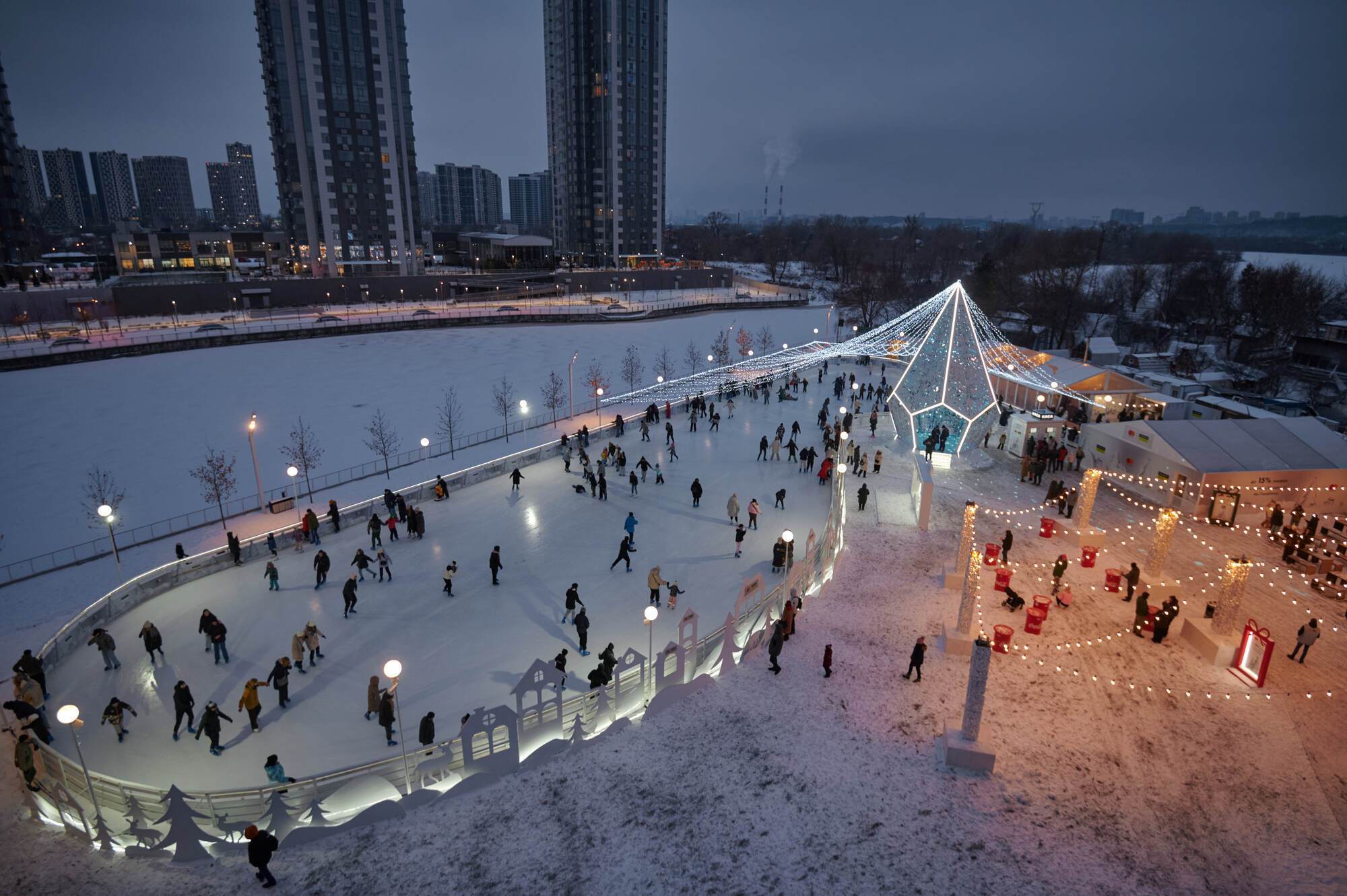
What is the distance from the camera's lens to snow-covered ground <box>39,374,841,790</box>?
27.8ft

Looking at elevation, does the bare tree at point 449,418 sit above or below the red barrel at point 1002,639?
below

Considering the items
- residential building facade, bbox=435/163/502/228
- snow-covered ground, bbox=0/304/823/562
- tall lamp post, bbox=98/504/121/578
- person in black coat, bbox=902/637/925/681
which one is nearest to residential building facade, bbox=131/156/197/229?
residential building facade, bbox=435/163/502/228

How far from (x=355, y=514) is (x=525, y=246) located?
197 ft

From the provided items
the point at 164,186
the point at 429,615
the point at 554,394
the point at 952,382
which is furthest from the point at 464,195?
the point at 429,615

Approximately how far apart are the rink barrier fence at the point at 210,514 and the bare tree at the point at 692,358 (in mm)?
12706

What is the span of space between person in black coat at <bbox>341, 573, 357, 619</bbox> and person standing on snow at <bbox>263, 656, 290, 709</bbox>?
192 centimetres

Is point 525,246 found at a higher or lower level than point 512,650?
higher

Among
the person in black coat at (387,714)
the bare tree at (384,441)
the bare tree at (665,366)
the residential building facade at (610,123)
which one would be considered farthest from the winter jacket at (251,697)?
the residential building facade at (610,123)

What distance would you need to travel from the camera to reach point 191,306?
153 ft

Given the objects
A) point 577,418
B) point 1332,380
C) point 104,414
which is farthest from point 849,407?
point 104,414

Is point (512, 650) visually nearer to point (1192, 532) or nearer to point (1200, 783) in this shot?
point (1200, 783)

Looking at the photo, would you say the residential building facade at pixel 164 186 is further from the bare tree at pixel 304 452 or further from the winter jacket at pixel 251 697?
the winter jacket at pixel 251 697

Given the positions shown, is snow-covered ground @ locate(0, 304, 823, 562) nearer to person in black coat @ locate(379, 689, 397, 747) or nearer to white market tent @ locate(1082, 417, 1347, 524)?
person in black coat @ locate(379, 689, 397, 747)

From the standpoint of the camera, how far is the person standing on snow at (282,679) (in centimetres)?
877
